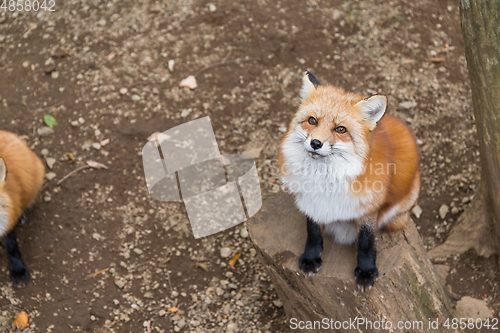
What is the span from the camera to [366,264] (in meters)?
2.95

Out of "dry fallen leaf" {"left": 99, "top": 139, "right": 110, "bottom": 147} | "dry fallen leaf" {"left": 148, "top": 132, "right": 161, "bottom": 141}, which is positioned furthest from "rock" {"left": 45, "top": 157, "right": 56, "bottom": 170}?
"dry fallen leaf" {"left": 148, "top": 132, "right": 161, "bottom": 141}

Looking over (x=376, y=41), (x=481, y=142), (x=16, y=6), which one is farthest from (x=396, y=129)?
(x=16, y=6)

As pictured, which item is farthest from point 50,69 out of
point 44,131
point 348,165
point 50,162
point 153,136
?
point 348,165

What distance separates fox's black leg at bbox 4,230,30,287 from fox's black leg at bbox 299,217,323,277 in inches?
110

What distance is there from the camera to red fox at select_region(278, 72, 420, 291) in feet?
8.38

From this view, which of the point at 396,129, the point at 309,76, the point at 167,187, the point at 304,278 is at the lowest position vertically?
the point at 167,187

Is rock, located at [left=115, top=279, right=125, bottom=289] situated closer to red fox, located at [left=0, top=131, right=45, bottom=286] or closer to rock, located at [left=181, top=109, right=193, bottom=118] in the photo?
red fox, located at [left=0, top=131, right=45, bottom=286]

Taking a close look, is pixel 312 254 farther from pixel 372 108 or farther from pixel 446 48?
pixel 446 48

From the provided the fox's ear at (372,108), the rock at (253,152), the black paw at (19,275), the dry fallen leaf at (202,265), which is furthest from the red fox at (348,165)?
the black paw at (19,275)

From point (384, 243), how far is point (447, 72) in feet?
10.8

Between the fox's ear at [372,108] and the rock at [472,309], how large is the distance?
2.29 m

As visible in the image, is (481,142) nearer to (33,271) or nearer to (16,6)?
(33,271)

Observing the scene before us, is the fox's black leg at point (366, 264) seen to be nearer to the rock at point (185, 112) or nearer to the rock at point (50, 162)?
the rock at point (185, 112)

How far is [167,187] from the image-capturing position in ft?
15.4
